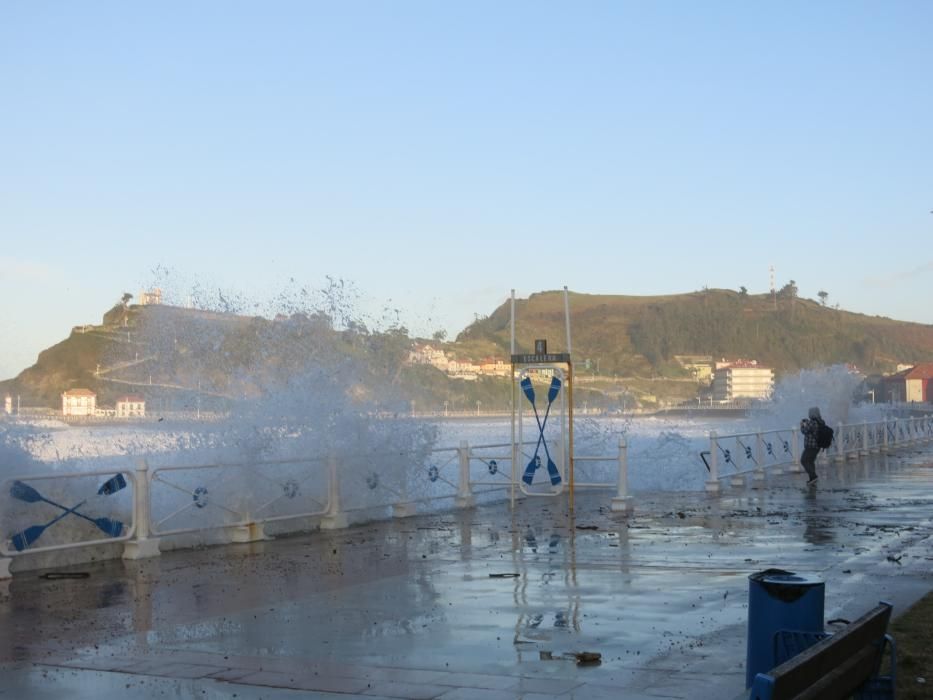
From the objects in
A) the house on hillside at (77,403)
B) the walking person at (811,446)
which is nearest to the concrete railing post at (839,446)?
the walking person at (811,446)

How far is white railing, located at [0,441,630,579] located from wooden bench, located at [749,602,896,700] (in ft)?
31.1

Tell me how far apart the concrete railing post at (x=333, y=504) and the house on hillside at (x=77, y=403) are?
71.9 m

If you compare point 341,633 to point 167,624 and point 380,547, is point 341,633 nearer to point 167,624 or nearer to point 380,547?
point 167,624

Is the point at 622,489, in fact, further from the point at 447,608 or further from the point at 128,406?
the point at 128,406

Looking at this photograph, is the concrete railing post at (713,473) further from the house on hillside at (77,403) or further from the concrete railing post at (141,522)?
the house on hillside at (77,403)

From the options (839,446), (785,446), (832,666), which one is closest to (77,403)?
(839,446)

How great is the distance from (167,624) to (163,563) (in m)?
4.58

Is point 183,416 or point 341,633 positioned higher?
point 183,416

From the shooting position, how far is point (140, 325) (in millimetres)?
33375

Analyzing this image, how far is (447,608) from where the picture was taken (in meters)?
10.9

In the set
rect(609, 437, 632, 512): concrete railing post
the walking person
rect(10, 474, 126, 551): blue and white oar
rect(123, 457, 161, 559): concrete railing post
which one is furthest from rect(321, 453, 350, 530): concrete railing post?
the walking person

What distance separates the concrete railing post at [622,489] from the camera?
2138 cm

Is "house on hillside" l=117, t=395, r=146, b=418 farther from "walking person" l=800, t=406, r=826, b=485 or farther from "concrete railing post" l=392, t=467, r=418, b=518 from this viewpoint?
"concrete railing post" l=392, t=467, r=418, b=518

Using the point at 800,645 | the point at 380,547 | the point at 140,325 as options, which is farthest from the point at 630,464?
the point at 800,645
